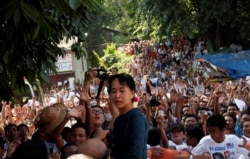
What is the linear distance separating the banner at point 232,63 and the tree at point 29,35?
11718 millimetres

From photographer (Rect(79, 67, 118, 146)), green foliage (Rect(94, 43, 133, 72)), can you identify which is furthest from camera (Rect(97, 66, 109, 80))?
green foliage (Rect(94, 43, 133, 72))

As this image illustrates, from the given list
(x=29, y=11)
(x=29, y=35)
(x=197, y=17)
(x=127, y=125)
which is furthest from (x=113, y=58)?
(x=29, y=11)

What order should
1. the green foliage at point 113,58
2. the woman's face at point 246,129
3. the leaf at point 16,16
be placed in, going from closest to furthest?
the leaf at point 16,16 → the woman's face at point 246,129 → the green foliage at point 113,58

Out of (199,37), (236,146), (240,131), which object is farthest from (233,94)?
(199,37)

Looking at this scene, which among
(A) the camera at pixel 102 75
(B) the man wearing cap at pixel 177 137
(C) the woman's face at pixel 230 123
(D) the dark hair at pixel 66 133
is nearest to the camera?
(A) the camera at pixel 102 75

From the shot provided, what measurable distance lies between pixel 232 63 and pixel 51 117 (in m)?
11.8

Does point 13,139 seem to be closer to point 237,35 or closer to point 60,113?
point 60,113

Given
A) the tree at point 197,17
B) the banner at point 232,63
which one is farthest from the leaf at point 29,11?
the tree at point 197,17

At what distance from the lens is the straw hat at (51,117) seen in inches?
177

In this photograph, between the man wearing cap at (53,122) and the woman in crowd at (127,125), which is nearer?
the woman in crowd at (127,125)

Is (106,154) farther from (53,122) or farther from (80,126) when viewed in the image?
(80,126)

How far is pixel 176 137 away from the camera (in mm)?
5750

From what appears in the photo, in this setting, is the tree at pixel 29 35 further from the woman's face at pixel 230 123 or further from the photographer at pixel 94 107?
the woman's face at pixel 230 123

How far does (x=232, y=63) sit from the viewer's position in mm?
15602
